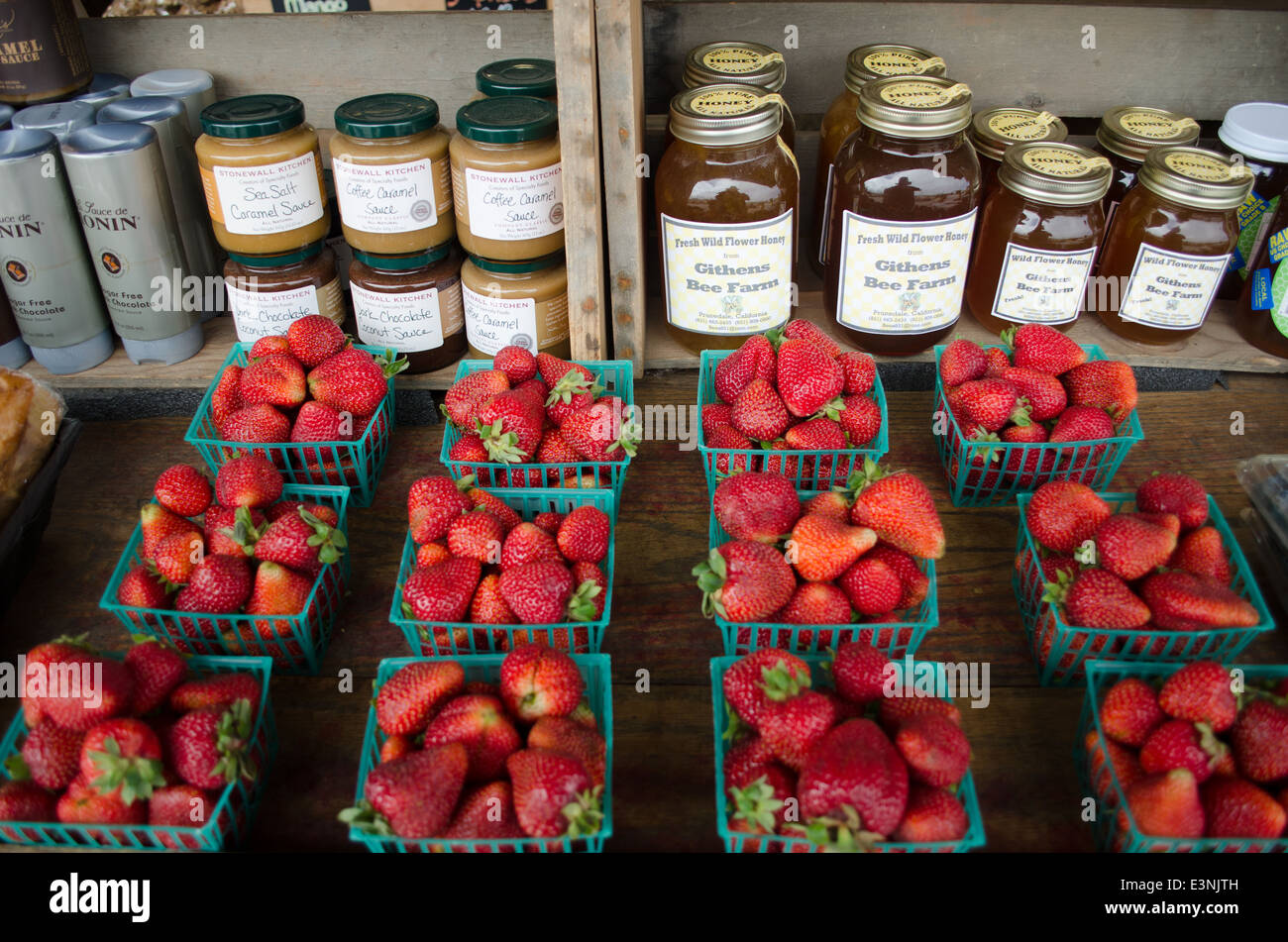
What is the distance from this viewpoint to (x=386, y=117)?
1175 millimetres

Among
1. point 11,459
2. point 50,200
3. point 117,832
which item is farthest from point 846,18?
point 117,832

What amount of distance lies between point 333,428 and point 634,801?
59 cm

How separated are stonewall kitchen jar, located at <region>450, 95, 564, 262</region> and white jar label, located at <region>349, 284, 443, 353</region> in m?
0.12

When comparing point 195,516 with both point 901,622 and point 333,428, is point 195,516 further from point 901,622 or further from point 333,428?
point 901,622

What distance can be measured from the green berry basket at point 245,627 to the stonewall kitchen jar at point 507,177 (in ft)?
1.30

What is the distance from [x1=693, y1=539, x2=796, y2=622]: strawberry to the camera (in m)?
0.91

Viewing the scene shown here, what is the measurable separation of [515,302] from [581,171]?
215 mm

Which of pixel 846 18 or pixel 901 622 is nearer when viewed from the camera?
pixel 901 622

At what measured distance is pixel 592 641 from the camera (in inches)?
38.3

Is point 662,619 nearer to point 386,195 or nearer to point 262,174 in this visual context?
point 386,195

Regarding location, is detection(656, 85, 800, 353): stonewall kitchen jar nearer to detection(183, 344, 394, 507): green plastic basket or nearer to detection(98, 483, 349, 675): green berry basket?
detection(183, 344, 394, 507): green plastic basket

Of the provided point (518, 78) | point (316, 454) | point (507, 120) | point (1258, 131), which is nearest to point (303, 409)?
point (316, 454)

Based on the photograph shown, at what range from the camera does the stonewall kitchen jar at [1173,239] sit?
121cm

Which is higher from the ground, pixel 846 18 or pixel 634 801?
pixel 846 18
